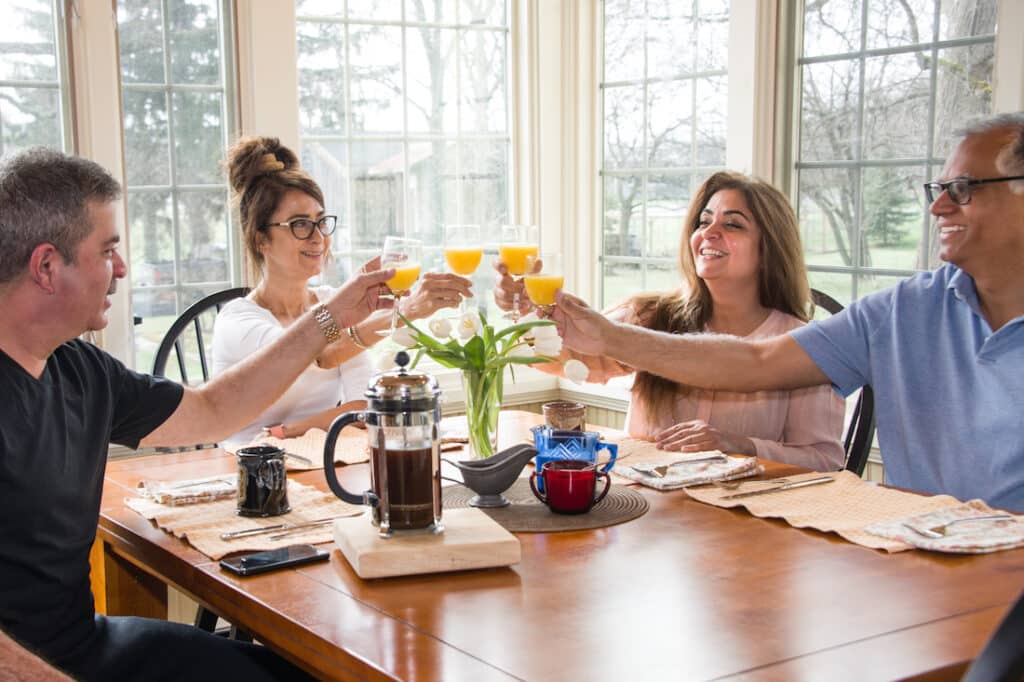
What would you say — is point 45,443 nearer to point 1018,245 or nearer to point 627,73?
point 1018,245

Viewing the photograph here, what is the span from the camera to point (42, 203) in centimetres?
172

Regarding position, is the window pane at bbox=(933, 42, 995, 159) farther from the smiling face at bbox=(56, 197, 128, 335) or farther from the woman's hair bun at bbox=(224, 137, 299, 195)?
the smiling face at bbox=(56, 197, 128, 335)

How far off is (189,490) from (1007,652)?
1.46m

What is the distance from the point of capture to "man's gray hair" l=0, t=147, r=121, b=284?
1.70 m

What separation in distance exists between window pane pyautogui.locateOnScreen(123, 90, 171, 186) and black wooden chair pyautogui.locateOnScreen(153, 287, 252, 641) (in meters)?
0.48

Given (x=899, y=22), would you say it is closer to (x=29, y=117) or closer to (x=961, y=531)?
(x=961, y=531)

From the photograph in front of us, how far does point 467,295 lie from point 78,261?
89cm

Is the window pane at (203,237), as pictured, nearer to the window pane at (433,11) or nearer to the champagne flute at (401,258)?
the window pane at (433,11)

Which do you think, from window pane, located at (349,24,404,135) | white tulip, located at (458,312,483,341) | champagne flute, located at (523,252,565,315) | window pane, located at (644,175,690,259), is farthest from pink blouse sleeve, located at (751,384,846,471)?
window pane, located at (349,24,404,135)

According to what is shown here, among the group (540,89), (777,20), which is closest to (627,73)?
(540,89)

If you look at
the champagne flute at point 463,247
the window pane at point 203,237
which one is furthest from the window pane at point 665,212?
the champagne flute at point 463,247

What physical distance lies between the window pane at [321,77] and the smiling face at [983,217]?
2298 millimetres

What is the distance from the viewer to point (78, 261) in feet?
5.75

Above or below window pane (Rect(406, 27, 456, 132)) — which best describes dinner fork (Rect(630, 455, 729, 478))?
below
